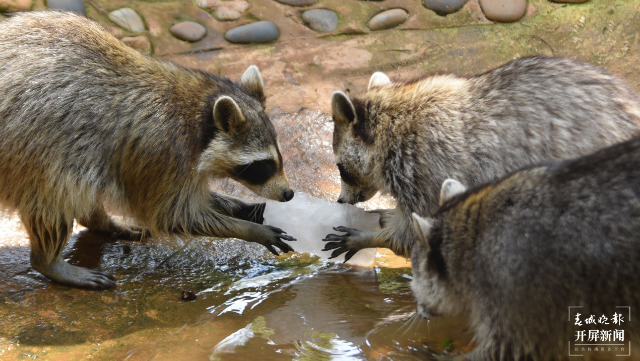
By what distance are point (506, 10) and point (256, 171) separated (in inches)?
177

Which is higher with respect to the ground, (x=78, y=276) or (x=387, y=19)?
(x=387, y=19)

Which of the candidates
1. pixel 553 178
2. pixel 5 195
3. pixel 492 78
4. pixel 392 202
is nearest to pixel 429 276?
pixel 553 178

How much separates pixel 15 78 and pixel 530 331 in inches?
136

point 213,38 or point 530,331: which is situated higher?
point 213,38

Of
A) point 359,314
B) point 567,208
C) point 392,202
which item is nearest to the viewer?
point 567,208

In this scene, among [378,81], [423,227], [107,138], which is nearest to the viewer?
[423,227]

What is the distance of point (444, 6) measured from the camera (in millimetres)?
7754

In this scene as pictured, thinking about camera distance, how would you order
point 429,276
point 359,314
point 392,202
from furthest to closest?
point 392,202, point 359,314, point 429,276

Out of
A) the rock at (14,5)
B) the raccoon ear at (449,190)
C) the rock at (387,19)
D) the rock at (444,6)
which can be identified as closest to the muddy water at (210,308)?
the raccoon ear at (449,190)

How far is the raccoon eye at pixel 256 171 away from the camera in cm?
464

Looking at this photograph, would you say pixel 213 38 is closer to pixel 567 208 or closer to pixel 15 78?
pixel 15 78

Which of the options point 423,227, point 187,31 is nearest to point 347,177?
point 423,227

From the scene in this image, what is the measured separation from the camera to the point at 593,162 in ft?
9.61

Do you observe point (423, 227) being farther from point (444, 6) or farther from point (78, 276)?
point (444, 6)
